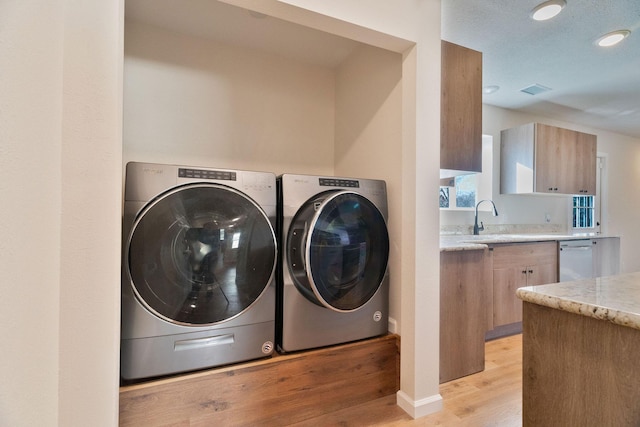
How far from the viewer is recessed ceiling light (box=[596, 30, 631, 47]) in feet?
7.15

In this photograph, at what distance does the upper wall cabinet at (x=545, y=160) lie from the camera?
335 centimetres

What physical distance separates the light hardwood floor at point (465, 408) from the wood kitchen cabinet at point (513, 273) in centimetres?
57

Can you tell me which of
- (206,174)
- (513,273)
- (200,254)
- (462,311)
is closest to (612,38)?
(513,273)

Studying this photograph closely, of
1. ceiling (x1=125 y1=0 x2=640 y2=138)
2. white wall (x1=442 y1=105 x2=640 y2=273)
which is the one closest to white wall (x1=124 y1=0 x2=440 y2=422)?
ceiling (x1=125 y1=0 x2=640 y2=138)

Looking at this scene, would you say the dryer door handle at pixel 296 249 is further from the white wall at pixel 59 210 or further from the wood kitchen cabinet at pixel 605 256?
the wood kitchen cabinet at pixel 605 256

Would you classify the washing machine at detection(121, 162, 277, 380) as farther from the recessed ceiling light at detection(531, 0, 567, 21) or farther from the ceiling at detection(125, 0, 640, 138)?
the recessed ceiling light at detection(531, 0, 567, 21)

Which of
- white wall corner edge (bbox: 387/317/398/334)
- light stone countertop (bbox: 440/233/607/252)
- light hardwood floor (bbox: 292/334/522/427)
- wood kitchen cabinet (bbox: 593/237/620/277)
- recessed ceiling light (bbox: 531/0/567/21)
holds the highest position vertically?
recessed ceiling light (bbox: 531/0/567/21)

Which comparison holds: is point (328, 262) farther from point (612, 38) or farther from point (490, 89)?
point (490, 89)

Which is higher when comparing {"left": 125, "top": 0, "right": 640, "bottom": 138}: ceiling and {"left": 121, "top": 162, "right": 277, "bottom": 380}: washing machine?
{"left": 125, "top": 0, "right": 640, "bottom": 138}: ceiling

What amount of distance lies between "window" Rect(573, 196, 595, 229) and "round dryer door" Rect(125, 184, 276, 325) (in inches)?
194

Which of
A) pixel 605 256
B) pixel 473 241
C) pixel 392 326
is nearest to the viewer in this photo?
pixel 392 326

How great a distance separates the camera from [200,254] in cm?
138

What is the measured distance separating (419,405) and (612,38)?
297 centimetres

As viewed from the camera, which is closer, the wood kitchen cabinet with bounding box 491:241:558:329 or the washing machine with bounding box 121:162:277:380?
the washing machine with bounding box 121:162:277:380
